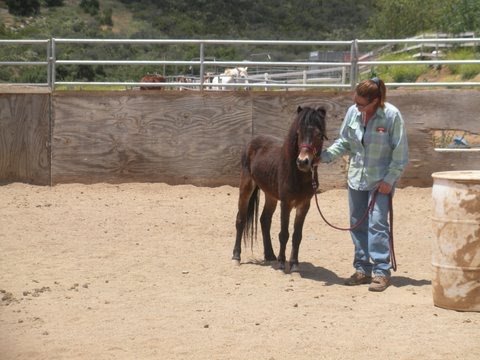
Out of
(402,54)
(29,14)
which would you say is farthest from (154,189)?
(29,14)

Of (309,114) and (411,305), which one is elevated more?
(309,114)

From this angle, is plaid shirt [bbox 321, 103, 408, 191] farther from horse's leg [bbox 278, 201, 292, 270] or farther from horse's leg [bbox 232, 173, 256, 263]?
horse's leg [bbox 232, 173, 256, 263]

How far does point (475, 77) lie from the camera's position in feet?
78.6

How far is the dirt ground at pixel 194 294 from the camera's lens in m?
5.19

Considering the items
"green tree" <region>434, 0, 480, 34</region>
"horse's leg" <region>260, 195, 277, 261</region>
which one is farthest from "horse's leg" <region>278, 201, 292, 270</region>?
"green tree" <region>434, 0, 480, 34</region>

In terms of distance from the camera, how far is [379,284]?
263 inches

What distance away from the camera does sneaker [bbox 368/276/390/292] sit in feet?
21.9

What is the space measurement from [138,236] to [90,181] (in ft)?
11.3

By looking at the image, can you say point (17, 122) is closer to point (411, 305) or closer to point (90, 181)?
point (90, 181)

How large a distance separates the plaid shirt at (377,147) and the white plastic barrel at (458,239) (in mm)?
626

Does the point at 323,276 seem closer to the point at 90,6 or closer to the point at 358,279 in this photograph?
the point at 358,279

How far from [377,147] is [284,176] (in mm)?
1062

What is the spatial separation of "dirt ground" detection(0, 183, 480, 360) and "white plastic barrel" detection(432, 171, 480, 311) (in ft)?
0.48

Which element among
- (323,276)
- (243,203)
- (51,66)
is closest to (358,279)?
(323,276)
